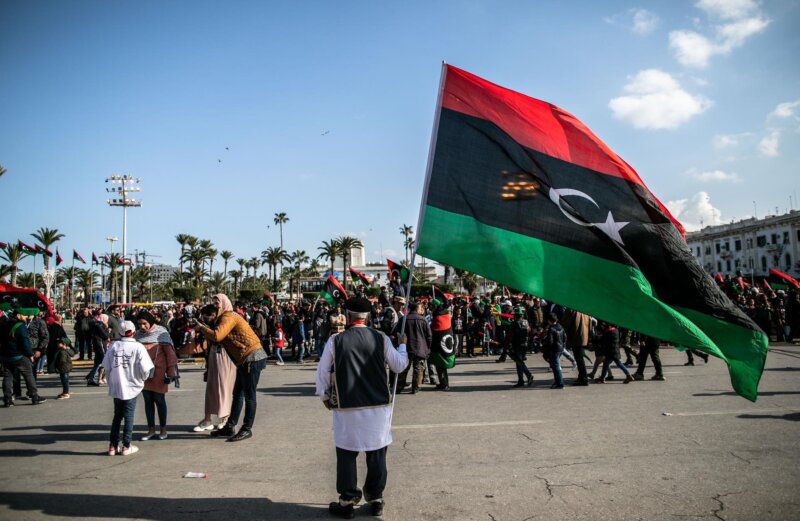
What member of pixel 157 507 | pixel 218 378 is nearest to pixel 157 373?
pixel 218 378

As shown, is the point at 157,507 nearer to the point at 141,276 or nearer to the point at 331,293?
the point at 331,293

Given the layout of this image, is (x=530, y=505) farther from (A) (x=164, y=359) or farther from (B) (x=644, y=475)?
(A) (x=164, y=359)

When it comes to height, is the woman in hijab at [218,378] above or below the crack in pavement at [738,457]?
above

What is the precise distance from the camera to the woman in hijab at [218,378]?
7238mm

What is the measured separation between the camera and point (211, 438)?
23.4 feet

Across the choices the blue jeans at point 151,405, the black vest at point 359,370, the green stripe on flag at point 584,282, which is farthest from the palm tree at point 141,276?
the green stripe on flag at point 584,282

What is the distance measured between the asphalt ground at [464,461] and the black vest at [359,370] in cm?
101

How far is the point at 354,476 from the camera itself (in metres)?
4.42

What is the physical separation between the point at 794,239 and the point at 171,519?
91.3 metres

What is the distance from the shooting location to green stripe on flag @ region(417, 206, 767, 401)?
4199 millimetres

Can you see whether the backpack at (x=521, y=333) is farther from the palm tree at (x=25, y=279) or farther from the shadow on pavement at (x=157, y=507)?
the palm tree at (x=25, y=279)

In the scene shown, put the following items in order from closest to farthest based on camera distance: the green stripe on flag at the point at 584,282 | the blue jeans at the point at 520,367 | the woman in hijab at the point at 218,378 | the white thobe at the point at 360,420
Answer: the green stripe on flag at the point at 584,282
the white thobe at the point at 360,420
the woman in hijab at the point at 218,378
the blue jeans at the point at 520,367

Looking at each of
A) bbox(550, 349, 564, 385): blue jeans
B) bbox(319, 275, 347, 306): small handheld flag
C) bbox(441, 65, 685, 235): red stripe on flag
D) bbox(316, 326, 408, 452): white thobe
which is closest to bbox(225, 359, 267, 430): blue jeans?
bbox(316, 326, 408, 452): white thobe

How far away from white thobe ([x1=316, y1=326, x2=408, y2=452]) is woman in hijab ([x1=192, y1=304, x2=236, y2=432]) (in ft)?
10.5
